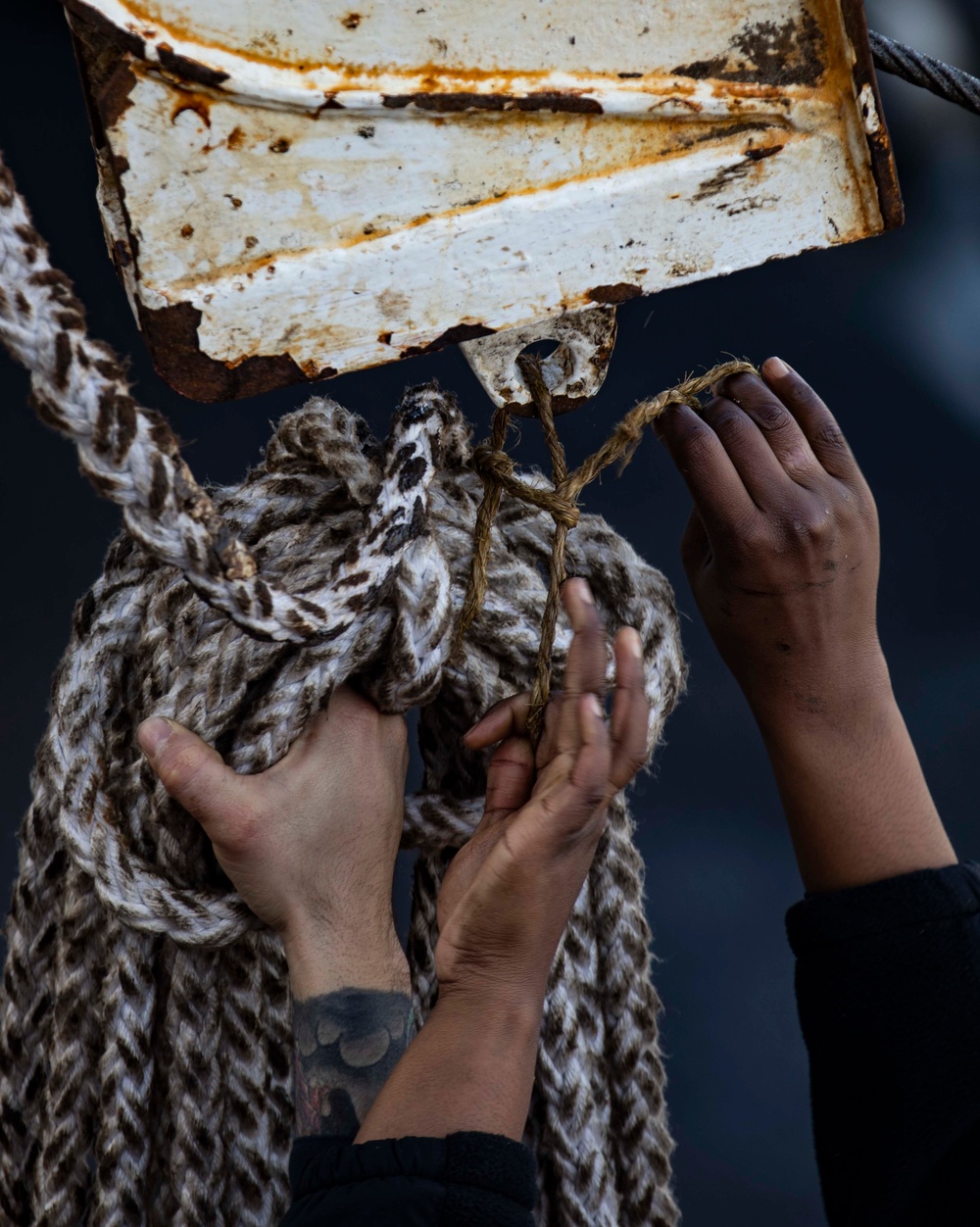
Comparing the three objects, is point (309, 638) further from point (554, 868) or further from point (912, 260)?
point (912, 260)

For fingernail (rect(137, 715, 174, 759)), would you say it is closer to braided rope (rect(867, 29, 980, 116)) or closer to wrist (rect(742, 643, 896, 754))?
wrist (rect(742, 643, 896, 754))

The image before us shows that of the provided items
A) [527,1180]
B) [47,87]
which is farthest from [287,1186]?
[47,87]

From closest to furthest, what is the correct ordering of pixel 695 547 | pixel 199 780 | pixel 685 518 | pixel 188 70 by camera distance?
pixel 188 70, pixel 199 780, pixel 695 547, pixel 685 518

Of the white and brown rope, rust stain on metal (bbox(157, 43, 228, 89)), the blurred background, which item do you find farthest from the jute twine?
the blurred background

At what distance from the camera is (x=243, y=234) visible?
48cm

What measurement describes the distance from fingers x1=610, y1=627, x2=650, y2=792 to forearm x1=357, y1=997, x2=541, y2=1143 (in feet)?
0.45

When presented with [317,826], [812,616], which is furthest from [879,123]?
[317,826]

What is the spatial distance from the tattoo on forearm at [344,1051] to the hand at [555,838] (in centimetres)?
9

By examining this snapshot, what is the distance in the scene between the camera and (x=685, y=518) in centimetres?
101

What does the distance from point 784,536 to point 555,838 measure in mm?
238

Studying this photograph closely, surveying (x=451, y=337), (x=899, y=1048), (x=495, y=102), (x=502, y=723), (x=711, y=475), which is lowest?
(x=899, y=1048)

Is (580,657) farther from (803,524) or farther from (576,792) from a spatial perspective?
(803,524)

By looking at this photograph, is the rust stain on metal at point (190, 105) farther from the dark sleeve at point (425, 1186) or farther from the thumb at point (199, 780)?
the dark sleeve at point (425, 1186)

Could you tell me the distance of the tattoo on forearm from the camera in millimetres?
583
